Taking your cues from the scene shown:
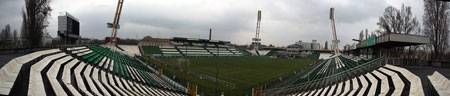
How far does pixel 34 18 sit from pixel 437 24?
2427 centimetres

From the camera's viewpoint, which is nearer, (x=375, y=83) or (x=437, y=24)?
(x=375, y=83)

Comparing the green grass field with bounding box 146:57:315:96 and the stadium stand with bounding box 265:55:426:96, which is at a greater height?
the stadium stand with bounding box 265:55:426:96

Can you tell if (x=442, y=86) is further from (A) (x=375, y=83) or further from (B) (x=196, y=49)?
(B) (x=196, y=49)

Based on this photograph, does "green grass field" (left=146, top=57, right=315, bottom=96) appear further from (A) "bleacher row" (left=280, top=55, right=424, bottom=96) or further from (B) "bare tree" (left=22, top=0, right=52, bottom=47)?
(B) "bare tree" (left=22, top=0, right=52, bottom=47)

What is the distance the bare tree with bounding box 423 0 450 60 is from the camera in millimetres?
11781

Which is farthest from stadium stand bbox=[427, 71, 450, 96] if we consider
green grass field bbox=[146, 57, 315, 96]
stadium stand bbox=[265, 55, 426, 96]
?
green grass field bbox=[146, 57, 315, 96]

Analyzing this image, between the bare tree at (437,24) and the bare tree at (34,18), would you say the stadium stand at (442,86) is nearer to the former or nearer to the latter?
the bare tree at (437,24)

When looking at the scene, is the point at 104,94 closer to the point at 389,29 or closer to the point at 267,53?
the point at 389,29

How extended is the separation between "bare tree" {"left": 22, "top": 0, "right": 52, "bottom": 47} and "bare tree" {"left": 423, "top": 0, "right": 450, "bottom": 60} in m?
23.5

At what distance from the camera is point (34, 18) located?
13016 millimetres

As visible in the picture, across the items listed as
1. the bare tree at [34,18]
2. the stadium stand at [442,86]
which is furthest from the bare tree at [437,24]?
the bare tree at [34,18]

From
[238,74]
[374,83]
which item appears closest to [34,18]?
[238,74]

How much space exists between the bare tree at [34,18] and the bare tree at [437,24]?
925 inches

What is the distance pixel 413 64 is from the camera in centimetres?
1122
